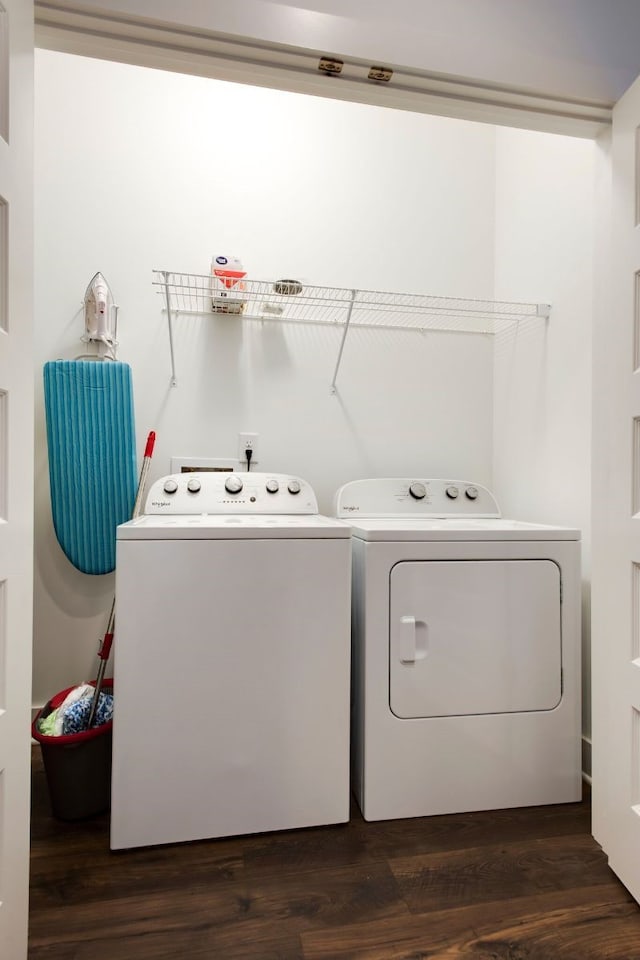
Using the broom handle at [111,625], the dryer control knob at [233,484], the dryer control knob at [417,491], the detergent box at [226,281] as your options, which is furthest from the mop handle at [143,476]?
the dryer control knob at [417,491]

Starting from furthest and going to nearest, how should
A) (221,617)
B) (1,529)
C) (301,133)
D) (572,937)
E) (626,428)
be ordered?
(301,133) → (221,617) → (626,428) → (572,937) → (1,529)

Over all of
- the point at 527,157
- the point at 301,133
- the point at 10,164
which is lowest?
the point at 10,164

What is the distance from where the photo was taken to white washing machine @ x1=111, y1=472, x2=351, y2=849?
1.29m

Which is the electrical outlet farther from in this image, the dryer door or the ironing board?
the dryer door

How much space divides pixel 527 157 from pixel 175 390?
1744 mm

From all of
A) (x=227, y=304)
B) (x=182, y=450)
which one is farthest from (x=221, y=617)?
(x=227, y=304)

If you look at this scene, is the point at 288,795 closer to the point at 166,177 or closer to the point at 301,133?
the point at 166,177

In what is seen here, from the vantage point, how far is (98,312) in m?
1.87

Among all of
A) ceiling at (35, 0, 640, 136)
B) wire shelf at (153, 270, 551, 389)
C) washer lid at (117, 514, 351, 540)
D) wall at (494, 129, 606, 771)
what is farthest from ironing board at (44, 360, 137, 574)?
wall at (494, 129, 606, 771)

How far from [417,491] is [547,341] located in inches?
30.1

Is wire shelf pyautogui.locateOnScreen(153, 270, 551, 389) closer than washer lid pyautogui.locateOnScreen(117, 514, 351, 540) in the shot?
No

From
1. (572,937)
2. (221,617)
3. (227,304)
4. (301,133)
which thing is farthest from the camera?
(301,133)

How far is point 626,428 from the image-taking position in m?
1.18

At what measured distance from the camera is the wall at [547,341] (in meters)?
1.73
